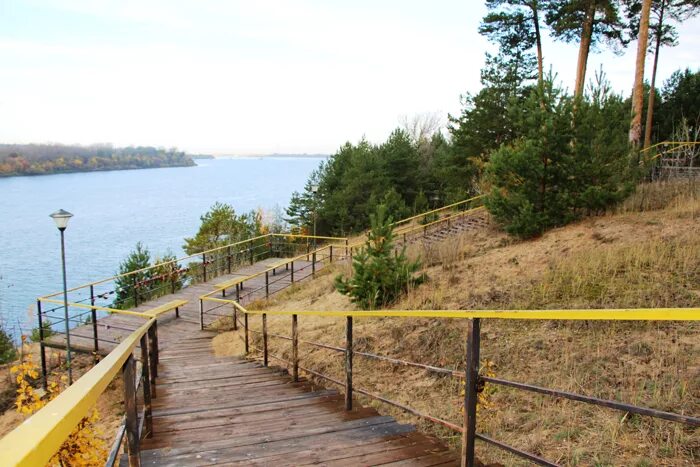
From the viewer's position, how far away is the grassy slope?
3.81 meters

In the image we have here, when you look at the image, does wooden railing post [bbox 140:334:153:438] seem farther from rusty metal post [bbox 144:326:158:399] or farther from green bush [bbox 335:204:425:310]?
green bush [bbox 335:204:425:310]

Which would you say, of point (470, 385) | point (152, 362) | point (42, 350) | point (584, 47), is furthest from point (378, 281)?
point (584, 47)

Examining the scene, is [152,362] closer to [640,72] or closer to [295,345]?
[295,345]

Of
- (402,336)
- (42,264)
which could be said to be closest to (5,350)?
(402,336)

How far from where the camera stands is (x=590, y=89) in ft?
38.9

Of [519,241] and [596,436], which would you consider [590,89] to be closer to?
[519,241]

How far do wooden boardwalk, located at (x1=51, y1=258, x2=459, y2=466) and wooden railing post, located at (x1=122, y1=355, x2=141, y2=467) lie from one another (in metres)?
0.63

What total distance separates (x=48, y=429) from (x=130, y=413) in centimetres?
137

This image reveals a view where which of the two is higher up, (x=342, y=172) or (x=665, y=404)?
(x=342, y=172)

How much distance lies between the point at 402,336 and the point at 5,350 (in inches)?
671

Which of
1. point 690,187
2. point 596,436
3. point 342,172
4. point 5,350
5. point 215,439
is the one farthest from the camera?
point 342,172

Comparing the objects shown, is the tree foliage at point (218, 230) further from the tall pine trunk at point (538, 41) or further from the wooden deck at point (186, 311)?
the tall pine trunk at point (538, 41)

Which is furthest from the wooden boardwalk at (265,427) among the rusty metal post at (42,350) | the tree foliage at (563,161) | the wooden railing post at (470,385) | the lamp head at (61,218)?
the tree foliage at (563,161)

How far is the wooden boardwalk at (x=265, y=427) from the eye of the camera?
2941 millimetres
